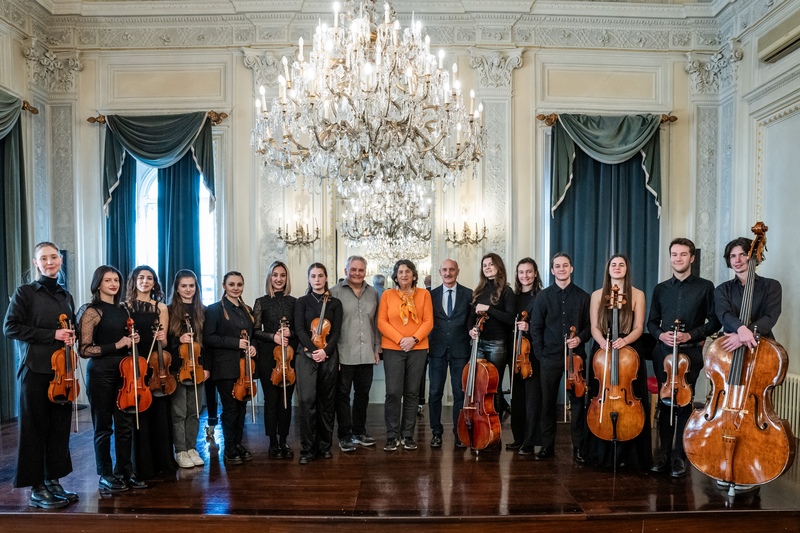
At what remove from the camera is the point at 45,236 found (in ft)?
19.3

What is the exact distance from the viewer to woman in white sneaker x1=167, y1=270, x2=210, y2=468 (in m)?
3.68

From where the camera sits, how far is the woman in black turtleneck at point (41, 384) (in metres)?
3.06

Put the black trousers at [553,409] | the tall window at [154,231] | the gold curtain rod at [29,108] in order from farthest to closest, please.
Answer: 1. the tall window at [154,231]
2. the gold curtain rod at [29,108]
3. the black trousers at [553,409]

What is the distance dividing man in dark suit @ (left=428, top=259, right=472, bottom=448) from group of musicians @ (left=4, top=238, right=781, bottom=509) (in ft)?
0.03

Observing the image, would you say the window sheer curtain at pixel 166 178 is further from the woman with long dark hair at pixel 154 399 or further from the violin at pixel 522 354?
the violin at pixel 522 354

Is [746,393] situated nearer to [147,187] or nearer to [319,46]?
[319,46]

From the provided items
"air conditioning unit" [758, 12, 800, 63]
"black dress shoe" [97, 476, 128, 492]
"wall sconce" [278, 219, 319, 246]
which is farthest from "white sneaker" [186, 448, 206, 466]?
"air conditioning unit" [758, 12, 800, 63]

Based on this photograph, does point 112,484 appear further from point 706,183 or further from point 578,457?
point 706,183

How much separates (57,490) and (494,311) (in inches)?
111

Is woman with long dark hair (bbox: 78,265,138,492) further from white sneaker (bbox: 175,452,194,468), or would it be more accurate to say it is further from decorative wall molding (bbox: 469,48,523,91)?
decorative wall molding (bbox: 469,48,523,91)

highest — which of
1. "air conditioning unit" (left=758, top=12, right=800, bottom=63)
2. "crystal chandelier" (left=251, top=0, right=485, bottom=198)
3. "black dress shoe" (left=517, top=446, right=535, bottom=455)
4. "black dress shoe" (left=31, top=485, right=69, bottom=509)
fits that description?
"air conditioning unit" (left=758, top=12, right=800, bottom=63)

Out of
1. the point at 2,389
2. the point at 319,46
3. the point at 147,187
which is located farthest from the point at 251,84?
the point at 2,389

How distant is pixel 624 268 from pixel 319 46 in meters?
2.37

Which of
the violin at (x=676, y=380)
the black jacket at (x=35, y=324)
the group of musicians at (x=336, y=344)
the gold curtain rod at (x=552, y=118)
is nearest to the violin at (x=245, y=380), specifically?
the group of musicians at (x=336, y=344)
